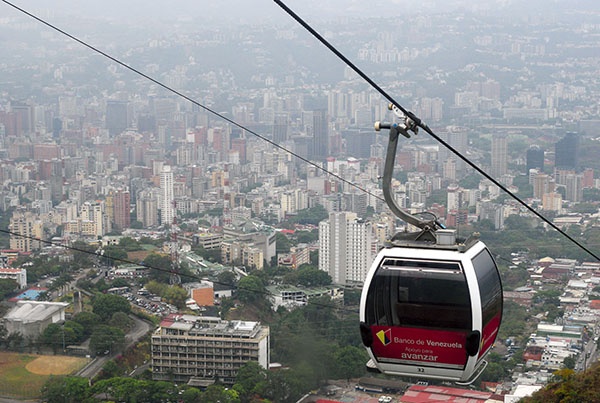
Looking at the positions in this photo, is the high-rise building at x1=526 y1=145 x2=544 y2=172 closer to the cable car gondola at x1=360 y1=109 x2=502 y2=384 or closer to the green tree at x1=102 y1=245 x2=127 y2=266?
the green tree at x1=102 y1=245 x2=127 y2=266

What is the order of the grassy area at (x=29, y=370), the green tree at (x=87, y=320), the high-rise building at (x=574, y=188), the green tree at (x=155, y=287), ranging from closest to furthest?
the grassy area at (x=29, y=370) → the green tree at (x=87, y=320) → the green tree at (x=155, y=287) → the high-rise building at (x=574, y=188)

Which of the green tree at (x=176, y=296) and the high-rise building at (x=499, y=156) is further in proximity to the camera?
the high-rise building at (x=499, y=156)

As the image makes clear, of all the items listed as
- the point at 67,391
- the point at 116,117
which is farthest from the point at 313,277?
the point at 116,117

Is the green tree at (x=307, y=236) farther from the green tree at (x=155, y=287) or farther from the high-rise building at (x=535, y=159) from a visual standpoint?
the high-rise building at (x=535, y=159)

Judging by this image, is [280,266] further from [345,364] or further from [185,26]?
[185,26]

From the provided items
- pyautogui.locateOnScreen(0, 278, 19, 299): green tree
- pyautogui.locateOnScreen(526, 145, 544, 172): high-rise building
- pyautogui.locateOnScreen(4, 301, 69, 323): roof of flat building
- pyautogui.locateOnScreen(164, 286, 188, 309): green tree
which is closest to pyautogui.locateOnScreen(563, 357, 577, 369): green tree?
pyautogui.locateOnScreen(164, 286, 188, 309): green tree

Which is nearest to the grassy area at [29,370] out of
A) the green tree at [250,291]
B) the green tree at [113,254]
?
the green tree at [250,291]

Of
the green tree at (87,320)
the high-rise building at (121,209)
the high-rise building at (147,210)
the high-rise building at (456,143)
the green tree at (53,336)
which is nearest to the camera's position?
the green tree at (53,336)

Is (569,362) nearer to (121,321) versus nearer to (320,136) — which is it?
(121,321)
